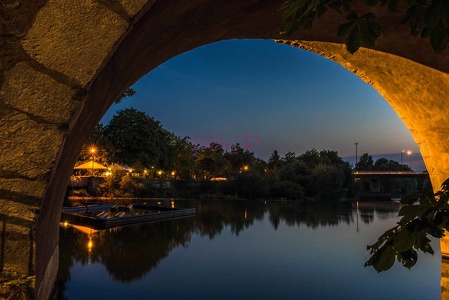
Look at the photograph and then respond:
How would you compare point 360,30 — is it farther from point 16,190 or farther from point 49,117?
point 16,190

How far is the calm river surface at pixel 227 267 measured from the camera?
6281mm

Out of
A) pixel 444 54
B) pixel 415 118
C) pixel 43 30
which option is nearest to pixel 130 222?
pixel 415 118

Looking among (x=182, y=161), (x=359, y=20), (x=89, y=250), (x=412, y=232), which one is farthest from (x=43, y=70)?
(x=182, y=161)

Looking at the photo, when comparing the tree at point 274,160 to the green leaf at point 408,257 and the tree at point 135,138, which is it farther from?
the green leaf at point 408,257

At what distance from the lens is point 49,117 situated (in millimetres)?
1678

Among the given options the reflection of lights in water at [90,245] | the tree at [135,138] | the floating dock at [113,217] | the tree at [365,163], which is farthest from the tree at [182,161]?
the tree at [365,163]

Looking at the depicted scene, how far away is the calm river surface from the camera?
6281 mm

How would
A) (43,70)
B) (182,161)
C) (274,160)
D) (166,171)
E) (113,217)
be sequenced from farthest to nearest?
1. (274,160)
2. (182,161)
3. (166,171)
4. (113,217)
5. (43,70)

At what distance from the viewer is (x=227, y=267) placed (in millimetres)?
8164

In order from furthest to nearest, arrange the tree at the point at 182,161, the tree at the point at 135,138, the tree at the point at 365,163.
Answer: the tree at the point at 365,163, the tree at the point at 182,161, the tree at the point at 135,138

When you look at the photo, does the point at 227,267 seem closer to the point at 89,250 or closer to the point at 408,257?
the point at 89,250

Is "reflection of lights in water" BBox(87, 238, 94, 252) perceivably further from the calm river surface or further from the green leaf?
the green leaf

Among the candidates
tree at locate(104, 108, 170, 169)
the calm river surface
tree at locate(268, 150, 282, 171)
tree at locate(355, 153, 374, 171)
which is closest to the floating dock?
the calm river surface

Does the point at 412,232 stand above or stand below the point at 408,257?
above
